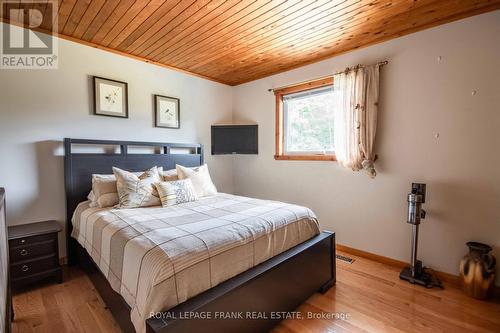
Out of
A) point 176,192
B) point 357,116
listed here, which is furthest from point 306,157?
point 176,192

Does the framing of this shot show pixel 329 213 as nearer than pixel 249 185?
Yes

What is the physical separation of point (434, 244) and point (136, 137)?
356 centimetres

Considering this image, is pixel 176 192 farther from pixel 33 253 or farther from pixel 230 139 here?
pixel 230 139

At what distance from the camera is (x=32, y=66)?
92.3 inches

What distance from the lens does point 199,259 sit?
4.31 feet

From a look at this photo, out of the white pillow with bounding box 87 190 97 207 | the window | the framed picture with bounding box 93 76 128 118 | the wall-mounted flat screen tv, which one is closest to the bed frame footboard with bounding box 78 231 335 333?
the white pillow with bounding box 87 190 97 207

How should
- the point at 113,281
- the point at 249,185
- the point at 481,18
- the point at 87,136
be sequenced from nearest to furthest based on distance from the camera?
the point at 113,281, the point at 481,18, the point at 87,136, the point at 249,185

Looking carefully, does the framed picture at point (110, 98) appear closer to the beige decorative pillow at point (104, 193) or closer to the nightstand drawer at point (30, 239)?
the beige decorative pillow at point (104, 193)

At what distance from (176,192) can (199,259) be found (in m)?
1.28

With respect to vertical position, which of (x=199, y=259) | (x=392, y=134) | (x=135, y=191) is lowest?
(x=199, y=259)

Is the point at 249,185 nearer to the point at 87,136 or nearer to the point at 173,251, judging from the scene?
the point at 87,136

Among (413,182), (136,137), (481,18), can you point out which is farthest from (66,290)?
(481,18)

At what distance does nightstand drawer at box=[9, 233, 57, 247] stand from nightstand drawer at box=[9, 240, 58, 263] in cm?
3

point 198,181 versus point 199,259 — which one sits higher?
point 198,181
